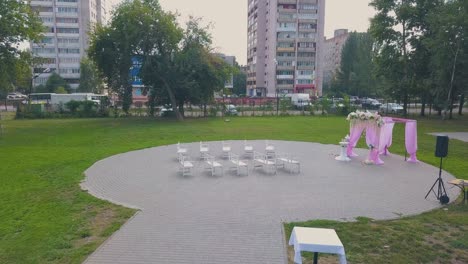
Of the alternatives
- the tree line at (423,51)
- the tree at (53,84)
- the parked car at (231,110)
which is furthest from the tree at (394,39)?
the tree at (53,84)

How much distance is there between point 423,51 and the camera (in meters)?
36.9

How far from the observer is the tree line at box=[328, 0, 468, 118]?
30.8 meters

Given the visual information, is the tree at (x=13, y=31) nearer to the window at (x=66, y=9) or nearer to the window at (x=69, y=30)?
the window at (x=69, y=30)

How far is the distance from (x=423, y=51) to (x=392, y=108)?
30.8ft

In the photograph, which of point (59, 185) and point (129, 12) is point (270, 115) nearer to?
point (129, 12)

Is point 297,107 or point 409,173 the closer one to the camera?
point 409,173

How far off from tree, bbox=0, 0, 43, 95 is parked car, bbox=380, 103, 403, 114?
37895 mm

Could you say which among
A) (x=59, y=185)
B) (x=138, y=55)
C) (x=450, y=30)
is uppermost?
(x=450, y=30)

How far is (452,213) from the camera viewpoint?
841cm

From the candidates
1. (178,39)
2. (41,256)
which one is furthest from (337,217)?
(178,39)

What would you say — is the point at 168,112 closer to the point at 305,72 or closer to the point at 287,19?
the point at 305,72

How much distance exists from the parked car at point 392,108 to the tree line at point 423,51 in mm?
3462

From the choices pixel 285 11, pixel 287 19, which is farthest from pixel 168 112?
pixel 285 11

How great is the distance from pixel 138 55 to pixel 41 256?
28448 mm
